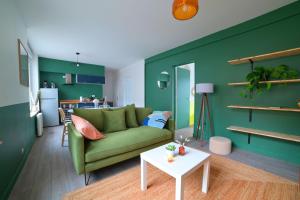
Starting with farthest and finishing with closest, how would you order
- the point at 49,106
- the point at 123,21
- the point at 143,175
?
the point at 49,106 → the point at 123,21 → the point at 143,175

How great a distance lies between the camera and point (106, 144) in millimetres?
1883

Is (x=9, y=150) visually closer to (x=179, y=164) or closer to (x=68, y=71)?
(x=179, y=164)

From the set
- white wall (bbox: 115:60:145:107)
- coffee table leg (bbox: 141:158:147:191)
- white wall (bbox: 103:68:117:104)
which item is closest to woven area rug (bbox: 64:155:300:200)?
coffee table leg (bbox: 141:158:147:191)

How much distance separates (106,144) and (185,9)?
2009mm

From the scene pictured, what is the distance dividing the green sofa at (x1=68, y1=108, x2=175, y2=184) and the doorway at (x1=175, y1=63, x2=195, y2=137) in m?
1.81

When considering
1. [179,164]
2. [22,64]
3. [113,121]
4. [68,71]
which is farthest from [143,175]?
[68,71]

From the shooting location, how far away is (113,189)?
1.62m

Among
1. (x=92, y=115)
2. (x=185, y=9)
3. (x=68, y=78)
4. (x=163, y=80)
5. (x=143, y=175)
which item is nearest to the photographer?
(x=185, y=9)

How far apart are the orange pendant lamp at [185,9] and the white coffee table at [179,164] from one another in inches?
64.1

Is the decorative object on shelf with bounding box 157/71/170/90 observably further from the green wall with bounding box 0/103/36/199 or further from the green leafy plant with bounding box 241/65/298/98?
the green wall with bounding box 0/103/36/199

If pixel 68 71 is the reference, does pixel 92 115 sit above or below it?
below

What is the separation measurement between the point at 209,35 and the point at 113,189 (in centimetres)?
370

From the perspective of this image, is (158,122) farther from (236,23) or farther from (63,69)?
(63,69)

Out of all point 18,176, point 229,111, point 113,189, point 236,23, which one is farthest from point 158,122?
point 236,23
